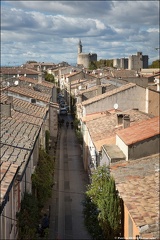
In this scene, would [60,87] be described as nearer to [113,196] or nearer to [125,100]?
[125,100]

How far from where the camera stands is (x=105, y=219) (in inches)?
492

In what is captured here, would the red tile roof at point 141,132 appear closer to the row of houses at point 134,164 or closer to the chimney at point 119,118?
the row of houses at point 134,164

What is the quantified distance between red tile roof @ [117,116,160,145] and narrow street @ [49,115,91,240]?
435 cm

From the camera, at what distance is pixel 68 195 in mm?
22672

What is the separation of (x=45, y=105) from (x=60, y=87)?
179ft

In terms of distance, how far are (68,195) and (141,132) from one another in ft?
27.0

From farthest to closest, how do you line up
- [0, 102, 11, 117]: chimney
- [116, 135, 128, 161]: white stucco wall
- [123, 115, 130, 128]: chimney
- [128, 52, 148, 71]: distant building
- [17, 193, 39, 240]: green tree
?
[128, 52, 148, 71]: distant building → [0, 102, 11, 117]: chimney → [123, 115, 130, 128]: chimney → [116, 135, 128, 161]: white stucco wall → [17, 193, 39, 240]: green tree

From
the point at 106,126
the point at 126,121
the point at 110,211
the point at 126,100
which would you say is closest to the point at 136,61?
the point at 126,100

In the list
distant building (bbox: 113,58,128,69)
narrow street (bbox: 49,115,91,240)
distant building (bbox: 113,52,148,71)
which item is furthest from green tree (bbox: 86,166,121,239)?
distant building (bbox: 113,58,128,69)

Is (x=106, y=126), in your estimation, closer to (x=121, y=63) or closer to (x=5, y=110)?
(x=5, y=110)

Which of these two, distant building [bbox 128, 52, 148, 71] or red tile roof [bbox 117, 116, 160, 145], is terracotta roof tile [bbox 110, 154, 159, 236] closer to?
red tile roof [bbox 117, 116, 160, 145]

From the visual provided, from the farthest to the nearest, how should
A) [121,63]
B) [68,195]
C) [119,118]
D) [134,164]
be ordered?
[121,63] → [68,195] → [119,118] → [134,164]

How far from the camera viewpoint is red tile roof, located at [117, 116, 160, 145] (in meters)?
15.0

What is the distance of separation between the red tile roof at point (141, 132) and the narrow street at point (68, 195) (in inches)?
171
